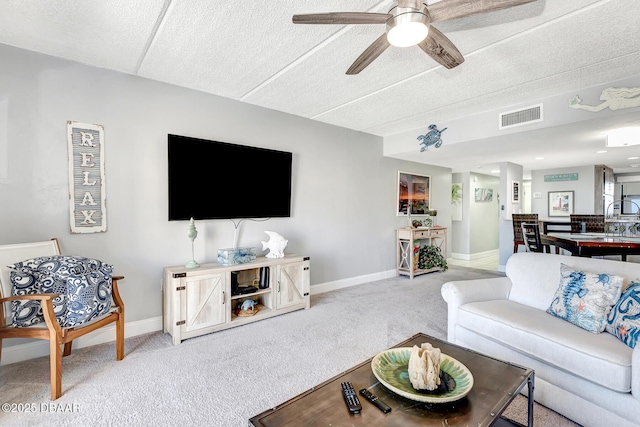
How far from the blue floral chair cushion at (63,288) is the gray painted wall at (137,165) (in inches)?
17.6

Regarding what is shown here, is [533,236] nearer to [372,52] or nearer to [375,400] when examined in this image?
[372,52]

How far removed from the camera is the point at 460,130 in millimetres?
4012

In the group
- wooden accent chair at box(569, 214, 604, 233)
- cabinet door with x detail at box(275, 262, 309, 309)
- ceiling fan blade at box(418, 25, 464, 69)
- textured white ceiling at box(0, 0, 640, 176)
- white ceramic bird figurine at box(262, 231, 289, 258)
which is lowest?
cabinet door with x detail at box(275, 262, 309, 309)

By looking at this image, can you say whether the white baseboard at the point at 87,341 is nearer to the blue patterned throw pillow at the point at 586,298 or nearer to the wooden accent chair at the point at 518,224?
the blue patterned throw pillow at the point at 586,298

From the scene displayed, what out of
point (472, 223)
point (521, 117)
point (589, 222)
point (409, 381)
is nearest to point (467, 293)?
point (409, 381)

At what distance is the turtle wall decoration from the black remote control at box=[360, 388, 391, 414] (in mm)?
3735

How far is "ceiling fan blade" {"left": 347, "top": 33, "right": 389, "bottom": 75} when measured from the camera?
70.8 inches

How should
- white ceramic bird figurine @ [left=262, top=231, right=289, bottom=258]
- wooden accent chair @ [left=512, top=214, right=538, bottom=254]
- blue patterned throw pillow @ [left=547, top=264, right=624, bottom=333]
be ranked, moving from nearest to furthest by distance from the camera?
blue patterned throw pillow @ [left=547, top=264, right=624, bottom=333] < white ceramic bird figurine @ [left=262, top=231, right=289, bottom=258] < wooden accent chair @ [left=512, top=214, right=538, bottom=254]

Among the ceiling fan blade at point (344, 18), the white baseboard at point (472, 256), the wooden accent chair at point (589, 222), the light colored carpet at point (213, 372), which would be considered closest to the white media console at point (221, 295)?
the light colored carpet at point (213, 372)

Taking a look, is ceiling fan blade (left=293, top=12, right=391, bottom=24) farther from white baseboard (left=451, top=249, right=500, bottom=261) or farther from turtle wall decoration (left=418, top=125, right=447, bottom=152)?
white baseboard (left=451, top=249, right=500, bottom=261)

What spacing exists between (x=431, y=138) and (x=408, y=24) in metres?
2.99

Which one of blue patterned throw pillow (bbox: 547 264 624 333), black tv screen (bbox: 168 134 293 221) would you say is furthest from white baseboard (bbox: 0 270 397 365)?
blue patterned throw pillow (bbox: 547 264 624 333)

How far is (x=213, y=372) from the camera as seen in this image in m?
2.24

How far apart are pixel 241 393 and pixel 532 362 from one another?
1.90m
